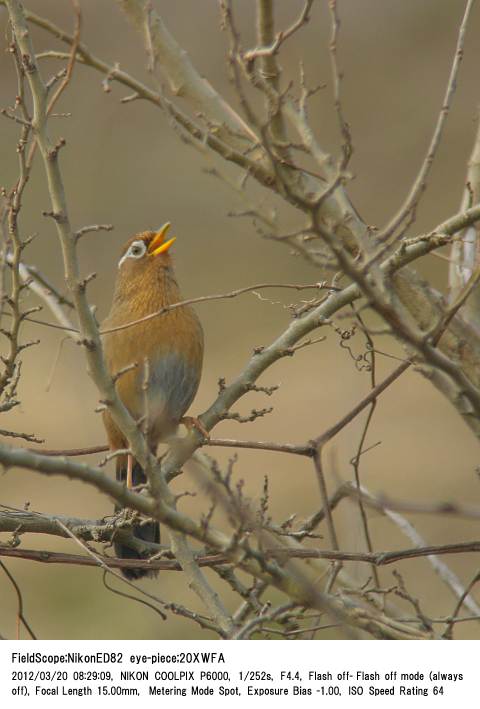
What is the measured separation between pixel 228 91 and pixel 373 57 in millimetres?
2565

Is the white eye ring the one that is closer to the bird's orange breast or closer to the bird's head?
the bird's head

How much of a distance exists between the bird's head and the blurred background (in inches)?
200

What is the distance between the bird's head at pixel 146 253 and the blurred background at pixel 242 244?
5071 mm

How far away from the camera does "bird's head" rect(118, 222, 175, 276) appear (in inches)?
202

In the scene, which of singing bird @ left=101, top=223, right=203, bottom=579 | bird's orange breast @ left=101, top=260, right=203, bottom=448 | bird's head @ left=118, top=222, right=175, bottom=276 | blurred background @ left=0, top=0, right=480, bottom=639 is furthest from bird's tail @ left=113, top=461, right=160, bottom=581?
blurred background @ left=0, top=0, right=480, bottom=639

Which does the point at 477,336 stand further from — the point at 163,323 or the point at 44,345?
the point at 44,345

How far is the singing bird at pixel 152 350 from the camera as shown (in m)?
4.63

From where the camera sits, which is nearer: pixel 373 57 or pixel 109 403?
pixel 109 403

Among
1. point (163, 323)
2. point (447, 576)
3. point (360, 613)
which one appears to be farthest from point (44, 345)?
point (360, 613)

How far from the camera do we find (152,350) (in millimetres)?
4723

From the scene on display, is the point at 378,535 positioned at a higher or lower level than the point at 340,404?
lower

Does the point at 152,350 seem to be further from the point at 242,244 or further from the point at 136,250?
the point at 242,244

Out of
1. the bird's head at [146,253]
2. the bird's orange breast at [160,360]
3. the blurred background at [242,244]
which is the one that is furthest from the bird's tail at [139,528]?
the blurred background at [242,244]

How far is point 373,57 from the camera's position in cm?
1786
